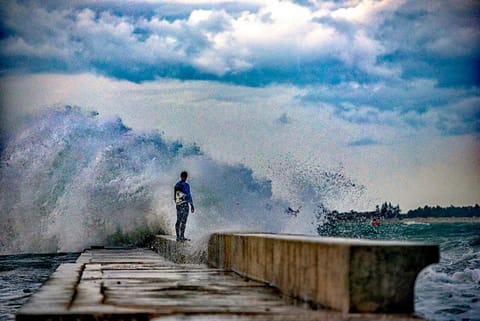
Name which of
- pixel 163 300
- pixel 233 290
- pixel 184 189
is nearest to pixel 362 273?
pixel 163 300

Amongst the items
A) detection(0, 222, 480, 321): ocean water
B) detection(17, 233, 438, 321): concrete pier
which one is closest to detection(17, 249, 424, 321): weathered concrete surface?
detection(17, 233, 438, 321): concrete pier

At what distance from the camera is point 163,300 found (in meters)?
5.86

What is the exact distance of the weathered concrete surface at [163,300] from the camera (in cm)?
500

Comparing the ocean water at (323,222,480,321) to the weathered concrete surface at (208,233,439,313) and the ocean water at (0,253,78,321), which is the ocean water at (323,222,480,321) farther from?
the ocean water at (0,253,78,321)

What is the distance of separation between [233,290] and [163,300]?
0.93m

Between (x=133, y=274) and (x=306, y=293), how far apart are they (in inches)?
119

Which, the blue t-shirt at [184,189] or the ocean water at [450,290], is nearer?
the ocean water at [450,290]

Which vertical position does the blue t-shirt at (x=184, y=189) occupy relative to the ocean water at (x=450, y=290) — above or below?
above

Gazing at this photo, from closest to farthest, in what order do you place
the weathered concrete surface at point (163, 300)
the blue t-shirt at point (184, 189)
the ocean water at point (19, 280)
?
the weathered concrete surface at point (163, 300) < the ocean water at point (19, 280) < the blue t-shirt at point (184, 189)

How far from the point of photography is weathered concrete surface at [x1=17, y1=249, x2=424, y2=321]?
197 inches

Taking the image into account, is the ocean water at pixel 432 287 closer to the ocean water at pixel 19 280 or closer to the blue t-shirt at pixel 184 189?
the ocean water at pixel 19 280

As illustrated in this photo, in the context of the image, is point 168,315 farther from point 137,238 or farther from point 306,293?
point 137,238

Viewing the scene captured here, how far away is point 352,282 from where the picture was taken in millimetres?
5094

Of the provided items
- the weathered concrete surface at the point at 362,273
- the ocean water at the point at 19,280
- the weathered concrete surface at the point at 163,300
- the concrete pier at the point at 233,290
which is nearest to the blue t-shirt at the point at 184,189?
A: the ocean water at the point at 19,280
